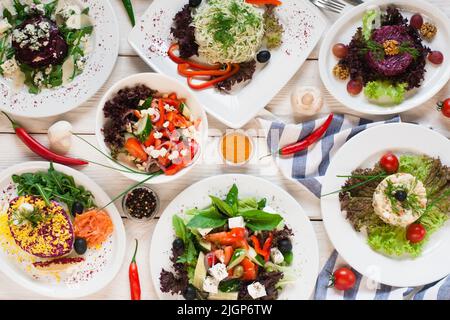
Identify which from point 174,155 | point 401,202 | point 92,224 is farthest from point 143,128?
point 401,202

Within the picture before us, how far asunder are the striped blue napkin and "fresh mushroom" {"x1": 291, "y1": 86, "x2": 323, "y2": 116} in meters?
0.09

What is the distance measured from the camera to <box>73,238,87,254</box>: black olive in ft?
11.3

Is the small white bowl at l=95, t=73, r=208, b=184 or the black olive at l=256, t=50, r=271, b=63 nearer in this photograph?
the small white bowl at l=95, t=73, r=208, b=184

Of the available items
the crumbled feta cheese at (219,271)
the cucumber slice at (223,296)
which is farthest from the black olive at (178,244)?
the cucumber slice at (223,296)

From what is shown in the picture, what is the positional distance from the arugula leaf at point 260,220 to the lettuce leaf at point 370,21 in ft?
4.09

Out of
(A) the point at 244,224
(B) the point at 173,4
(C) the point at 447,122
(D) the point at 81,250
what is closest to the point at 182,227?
(A) the point at 244,224

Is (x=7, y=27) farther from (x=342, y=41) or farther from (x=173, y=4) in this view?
(x=342, y=41)

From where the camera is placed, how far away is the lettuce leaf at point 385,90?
3521mm

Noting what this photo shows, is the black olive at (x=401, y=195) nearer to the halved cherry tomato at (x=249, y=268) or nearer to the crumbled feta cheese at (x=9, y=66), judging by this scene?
the halved cherry tomato at (x=249, y=268)

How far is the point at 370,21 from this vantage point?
11.5 feet

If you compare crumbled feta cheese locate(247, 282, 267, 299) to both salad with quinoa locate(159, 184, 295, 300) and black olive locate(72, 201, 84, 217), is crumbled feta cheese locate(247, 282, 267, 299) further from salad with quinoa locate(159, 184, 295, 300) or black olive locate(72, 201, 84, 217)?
black olive locate(72, 201, 84, 217)

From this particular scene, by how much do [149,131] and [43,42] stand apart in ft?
2.75

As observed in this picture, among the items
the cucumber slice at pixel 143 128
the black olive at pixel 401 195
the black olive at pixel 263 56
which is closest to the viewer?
the cucumber slice at pixel 143 128

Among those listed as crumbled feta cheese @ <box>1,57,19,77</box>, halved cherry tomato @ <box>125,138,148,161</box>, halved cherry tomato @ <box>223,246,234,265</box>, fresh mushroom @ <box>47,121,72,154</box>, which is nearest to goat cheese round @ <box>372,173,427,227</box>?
halved cherry tomato @ <box>223,246,234,265</box>
